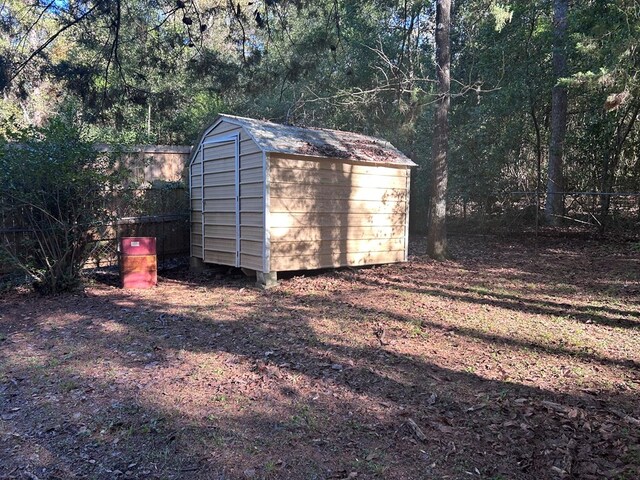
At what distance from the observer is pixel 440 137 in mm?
9562

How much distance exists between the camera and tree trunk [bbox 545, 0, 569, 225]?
11.6 m

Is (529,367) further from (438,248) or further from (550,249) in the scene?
(550,249)

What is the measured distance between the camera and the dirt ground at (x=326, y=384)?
2.80 meters

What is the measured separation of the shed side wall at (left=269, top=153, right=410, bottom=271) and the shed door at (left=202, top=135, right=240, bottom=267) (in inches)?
37.5

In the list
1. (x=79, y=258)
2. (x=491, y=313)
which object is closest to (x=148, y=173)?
(x=79, y=258)

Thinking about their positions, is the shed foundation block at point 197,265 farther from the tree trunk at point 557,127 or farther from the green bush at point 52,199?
the tree trunk at point 557,127

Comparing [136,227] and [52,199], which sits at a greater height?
[52,199]

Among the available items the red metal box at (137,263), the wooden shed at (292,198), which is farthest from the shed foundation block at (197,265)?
the red metal box at (137,263)

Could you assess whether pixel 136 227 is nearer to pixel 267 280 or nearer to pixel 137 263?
pixel 137 263

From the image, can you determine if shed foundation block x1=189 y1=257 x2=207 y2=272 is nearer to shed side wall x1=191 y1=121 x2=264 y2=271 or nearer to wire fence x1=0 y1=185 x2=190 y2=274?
shed side wall x1=191 y1=121 x2=264 y2=271

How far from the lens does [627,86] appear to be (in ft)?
23.2

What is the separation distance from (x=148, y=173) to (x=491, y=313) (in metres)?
8.37

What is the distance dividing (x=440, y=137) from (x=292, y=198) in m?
3.70

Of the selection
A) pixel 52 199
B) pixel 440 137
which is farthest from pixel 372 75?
pixel 52 199
